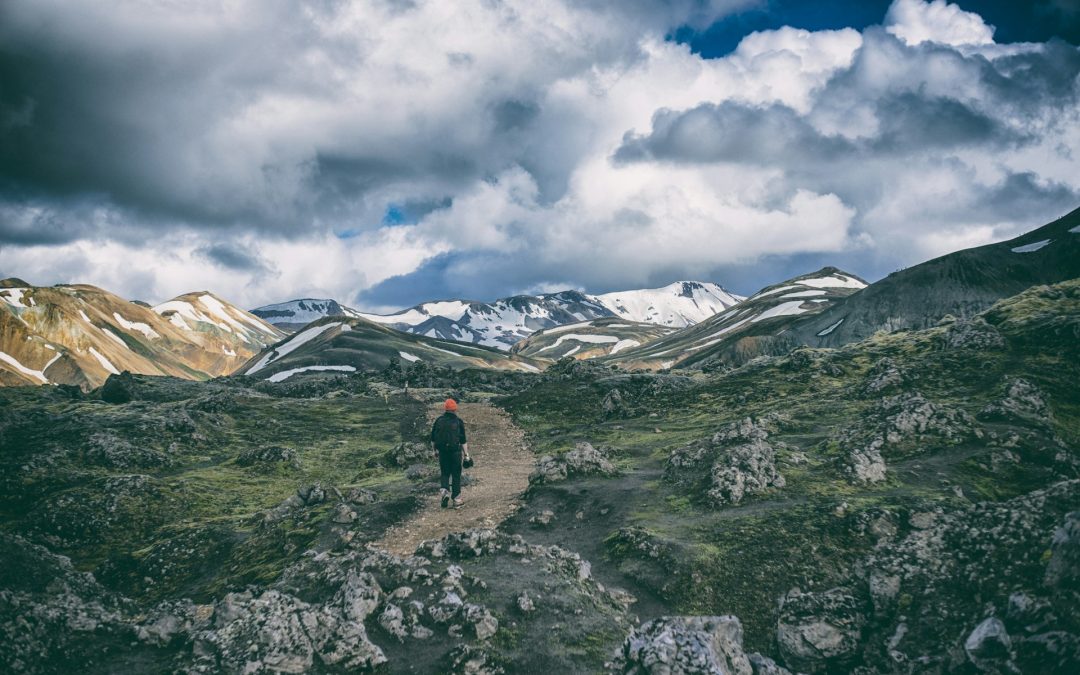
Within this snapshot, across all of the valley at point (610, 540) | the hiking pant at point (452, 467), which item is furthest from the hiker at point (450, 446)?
the valley at point (610, 540)

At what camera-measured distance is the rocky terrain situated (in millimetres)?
10961

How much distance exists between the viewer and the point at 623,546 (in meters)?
17.4

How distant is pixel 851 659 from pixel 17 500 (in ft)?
109

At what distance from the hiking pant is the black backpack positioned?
0.28m

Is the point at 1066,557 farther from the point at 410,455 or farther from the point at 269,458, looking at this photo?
the point at 269,458

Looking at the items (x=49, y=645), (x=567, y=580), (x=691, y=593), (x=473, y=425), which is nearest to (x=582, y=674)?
(x=567, y=580)

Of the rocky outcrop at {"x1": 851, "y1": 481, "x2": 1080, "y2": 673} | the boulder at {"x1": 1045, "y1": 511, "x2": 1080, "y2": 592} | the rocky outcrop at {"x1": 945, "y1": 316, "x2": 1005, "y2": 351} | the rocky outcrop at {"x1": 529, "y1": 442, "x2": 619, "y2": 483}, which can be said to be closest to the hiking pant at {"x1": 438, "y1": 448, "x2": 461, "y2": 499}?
the rocky outcrop at {"x1": 529, "y1": 442, "x2": 619, "y2": 483}

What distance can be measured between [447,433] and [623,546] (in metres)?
8.19

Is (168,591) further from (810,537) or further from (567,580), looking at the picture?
(810,537)

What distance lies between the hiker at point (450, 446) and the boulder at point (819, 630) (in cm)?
1261

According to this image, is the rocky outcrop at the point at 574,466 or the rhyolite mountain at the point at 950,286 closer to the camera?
the rocky outcrop at the point at 574,466

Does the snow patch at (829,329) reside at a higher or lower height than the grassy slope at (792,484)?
higher

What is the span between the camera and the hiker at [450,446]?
21.7 m

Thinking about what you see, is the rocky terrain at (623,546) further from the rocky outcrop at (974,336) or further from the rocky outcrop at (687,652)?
the rocky outcrop at (974,336)
